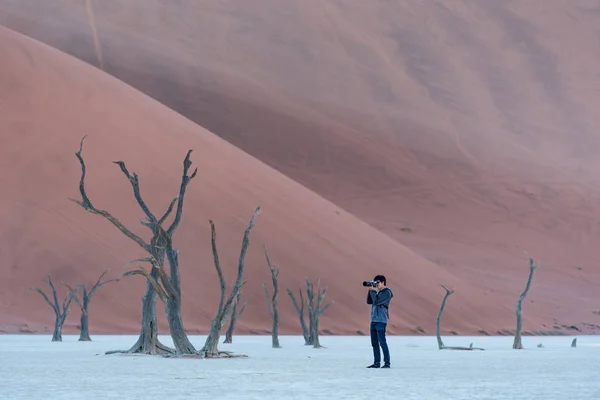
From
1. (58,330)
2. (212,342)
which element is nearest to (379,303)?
(212,342)

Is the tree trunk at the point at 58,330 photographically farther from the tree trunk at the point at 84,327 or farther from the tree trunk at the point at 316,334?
the tree trunk at the point at 316,334

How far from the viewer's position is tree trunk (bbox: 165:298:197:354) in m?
20.5

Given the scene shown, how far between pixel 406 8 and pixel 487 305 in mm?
43985

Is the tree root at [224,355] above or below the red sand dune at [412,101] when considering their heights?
below

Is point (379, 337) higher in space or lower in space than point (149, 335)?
lower

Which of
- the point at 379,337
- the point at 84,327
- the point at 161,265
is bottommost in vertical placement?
the point at 379,337

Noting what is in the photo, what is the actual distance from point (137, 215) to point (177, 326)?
29139 millimetres

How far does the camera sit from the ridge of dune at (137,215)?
4544 centimetres

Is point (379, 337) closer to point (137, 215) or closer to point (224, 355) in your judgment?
point (224, 355)

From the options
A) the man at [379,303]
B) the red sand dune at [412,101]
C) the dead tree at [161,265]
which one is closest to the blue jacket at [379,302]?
the man at [379,303]

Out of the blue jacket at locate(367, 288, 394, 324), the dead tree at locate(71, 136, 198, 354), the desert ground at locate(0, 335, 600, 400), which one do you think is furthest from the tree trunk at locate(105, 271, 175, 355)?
the blue jacket at locate(367, 288, 394, 324)

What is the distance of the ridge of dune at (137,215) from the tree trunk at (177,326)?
835 inches

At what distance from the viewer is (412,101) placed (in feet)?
277

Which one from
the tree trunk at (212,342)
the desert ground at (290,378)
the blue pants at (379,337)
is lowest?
the desert ground at (290,378)
